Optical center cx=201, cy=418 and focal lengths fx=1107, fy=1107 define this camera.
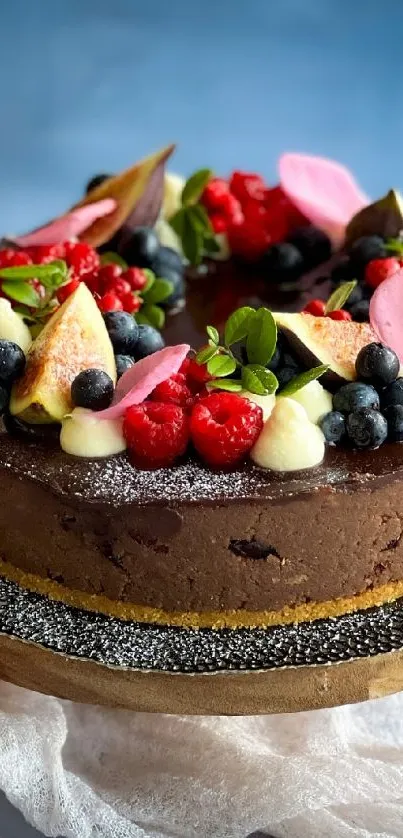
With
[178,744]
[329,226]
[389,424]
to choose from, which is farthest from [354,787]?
[329,226]

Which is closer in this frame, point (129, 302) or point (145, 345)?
point (145, 345)

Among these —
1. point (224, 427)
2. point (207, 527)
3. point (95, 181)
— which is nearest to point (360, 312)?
point (224, 427)

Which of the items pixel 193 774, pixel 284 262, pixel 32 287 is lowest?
pixel 193 774

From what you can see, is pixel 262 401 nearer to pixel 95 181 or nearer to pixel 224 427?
pixel 224 427

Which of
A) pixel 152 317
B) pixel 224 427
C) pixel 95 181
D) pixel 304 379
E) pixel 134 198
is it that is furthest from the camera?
pixel 95 181

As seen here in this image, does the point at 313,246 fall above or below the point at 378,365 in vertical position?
below

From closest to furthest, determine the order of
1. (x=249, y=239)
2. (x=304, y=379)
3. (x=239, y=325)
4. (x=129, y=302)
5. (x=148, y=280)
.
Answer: (x=304, y=379) < (x=239, y=325) < (x=129, y=302) < (x=148, y=280) < (x=249, y=239)

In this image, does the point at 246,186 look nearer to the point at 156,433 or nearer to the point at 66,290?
the point at 66,290

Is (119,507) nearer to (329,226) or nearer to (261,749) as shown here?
(261,749)
